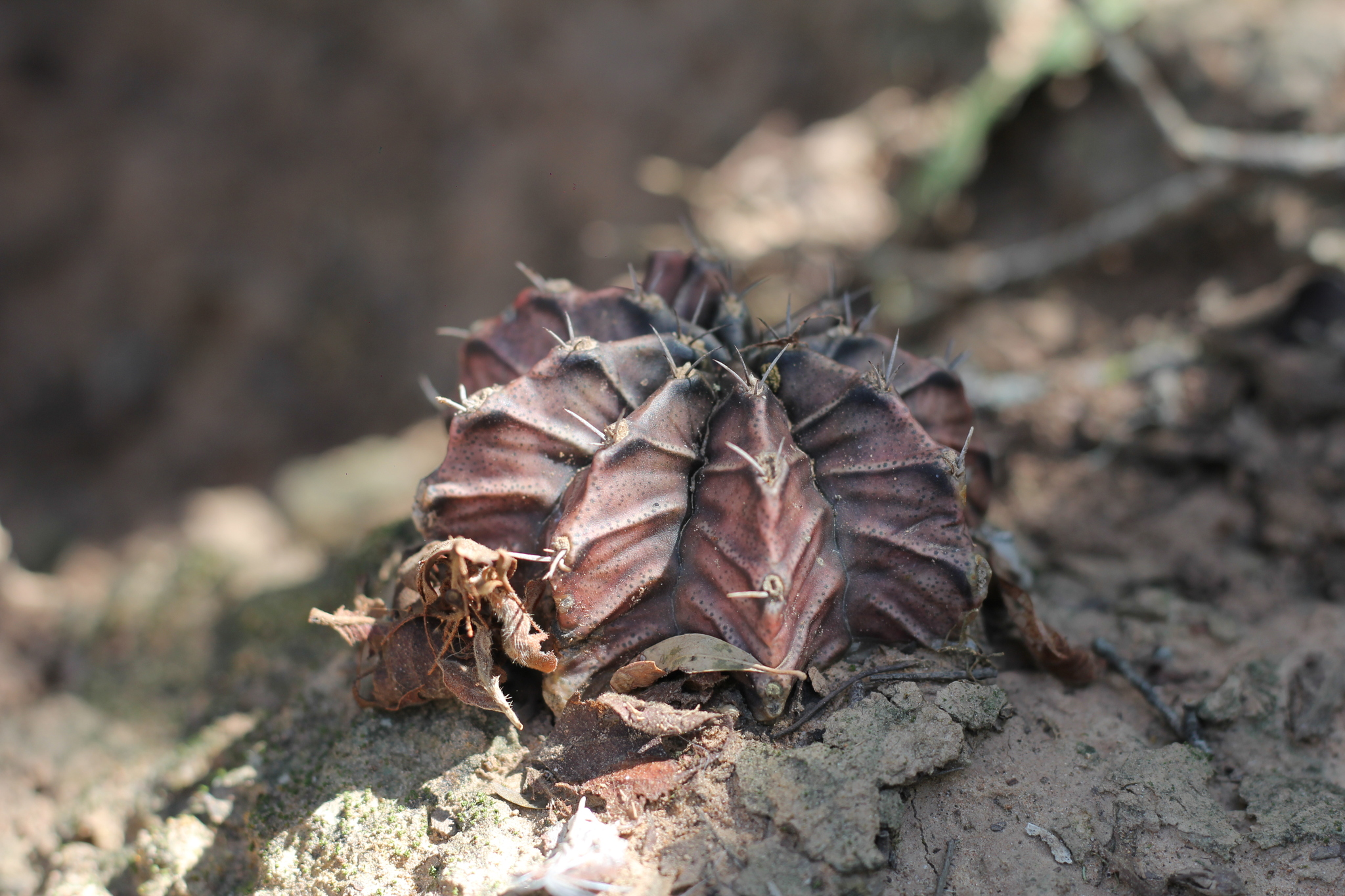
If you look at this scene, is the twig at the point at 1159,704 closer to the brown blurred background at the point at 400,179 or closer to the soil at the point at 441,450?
the soil at the point at 441,450

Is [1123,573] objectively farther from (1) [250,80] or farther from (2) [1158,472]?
(1) [250,80]

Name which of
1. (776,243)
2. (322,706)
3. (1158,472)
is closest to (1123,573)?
(1158,472)

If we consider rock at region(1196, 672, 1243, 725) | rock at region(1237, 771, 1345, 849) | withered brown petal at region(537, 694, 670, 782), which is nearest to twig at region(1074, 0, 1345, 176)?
rock at region(1196, 672, 1243, 725)

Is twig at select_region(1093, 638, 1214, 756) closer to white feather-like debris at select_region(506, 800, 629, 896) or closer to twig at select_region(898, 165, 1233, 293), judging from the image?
white feather-like debris at select_region(506, 800, 629, 896)

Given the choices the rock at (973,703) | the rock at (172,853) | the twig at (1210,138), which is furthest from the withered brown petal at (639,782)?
the twig at (1210,138)

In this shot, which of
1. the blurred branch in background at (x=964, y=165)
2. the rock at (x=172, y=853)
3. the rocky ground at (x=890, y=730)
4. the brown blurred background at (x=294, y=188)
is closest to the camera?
the rocky ground at (x=890, y=730)

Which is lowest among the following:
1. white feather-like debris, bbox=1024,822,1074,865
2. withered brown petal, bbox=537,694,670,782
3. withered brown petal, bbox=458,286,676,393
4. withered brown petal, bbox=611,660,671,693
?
white feather-like debris, bbox=1024,822,1074,865

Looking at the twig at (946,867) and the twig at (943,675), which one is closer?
the twig at (946,867)
